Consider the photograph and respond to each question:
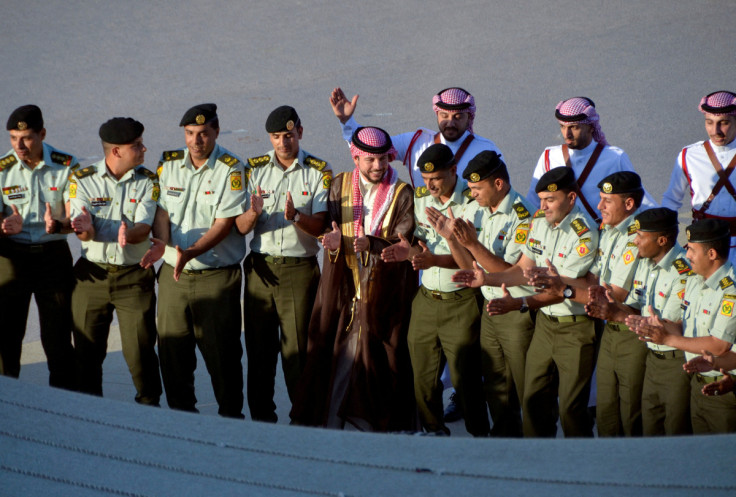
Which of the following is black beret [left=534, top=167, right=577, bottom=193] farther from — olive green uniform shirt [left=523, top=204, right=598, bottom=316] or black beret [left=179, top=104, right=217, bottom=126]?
black beret [left=179, top=104, right=217, bottom=126]

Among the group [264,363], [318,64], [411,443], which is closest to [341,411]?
[264,363]

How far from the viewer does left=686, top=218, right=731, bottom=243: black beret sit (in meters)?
4.18

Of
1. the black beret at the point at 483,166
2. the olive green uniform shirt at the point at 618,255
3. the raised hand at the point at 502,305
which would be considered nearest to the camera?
the olive green uniform shirt at the point at 618,255

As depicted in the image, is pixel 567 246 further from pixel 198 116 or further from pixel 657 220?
pixel 198 116

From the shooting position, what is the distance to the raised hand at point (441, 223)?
16.3ft

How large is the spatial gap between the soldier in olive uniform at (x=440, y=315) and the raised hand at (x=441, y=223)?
8cm

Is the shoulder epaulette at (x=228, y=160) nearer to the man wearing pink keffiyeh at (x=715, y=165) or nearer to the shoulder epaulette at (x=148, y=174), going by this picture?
the shoulder epaulette at (x=148, y=174)

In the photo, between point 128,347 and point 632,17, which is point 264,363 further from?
point 632,17

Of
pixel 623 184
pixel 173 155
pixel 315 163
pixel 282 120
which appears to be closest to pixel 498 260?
pixel 623 184

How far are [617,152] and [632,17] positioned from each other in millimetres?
9072

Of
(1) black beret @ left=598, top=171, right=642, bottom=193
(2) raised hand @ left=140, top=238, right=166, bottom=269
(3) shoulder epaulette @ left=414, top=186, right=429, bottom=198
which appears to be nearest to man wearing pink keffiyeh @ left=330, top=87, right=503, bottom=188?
(3) shoulder epaulette @ left=414, top=186, right=429, bottom=198

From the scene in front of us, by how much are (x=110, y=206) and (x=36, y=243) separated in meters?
0.51

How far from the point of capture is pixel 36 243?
5.56 meters

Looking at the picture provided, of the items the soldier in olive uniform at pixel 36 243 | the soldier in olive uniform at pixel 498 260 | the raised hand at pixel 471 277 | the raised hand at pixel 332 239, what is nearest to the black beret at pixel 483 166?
the soldier in olive uniform at pixel 498 260
